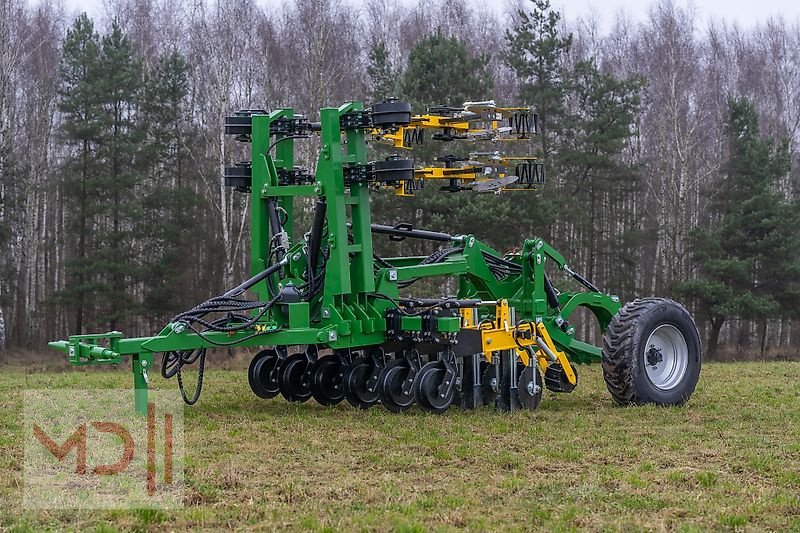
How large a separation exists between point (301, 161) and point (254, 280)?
75.4ft

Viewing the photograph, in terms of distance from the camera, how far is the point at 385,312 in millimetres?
11141

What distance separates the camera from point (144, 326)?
36.8 meters

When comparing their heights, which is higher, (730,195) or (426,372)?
(730,195)

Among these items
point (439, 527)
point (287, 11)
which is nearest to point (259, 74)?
point (287, 11)

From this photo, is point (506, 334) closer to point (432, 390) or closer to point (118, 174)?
point (432, 390)

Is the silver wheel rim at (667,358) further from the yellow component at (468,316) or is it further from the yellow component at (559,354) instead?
the yellow component at (468,316)

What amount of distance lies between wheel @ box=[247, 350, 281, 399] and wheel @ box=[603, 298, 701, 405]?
3539mm

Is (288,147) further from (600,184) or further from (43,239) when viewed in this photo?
(43,239)

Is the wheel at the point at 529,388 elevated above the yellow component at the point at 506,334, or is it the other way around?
the yellow component at the point at 506,334

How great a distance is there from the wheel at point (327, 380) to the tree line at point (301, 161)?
50.3ft

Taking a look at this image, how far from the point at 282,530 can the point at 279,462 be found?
2.11 m

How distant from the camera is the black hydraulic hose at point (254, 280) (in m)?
10.7

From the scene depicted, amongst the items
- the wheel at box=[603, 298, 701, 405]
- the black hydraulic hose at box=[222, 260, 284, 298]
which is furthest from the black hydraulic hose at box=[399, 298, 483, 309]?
the wheel at box=[603, 298, 701, 405]

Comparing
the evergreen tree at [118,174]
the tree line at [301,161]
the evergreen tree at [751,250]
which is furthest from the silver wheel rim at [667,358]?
the evergreen tree at [118,174]
